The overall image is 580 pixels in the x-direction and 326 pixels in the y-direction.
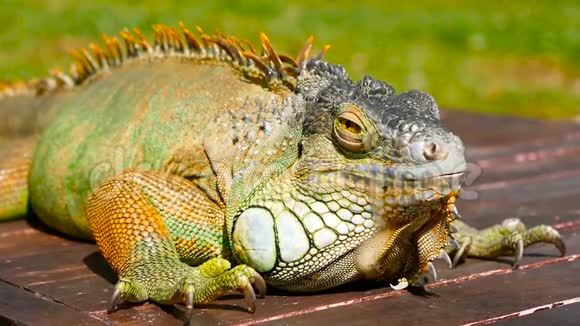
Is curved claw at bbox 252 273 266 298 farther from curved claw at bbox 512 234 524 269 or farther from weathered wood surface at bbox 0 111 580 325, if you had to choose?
curved claw at bbox 512 234 524 269

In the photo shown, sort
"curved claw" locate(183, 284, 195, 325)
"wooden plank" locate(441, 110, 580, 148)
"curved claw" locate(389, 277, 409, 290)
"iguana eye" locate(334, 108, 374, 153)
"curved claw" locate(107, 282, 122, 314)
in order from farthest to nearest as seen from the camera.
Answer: "wooden plank" locate(441, 110, 580, 148), "curved claw" locate(389, 277, 409, 290), "iguana eye" locate(334, 108, 374, 153), "curved claw" locate(107, 282, 122, 314), "curved claw" locate(183, 284, 195, 325)

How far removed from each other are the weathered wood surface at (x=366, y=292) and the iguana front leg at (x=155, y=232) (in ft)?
0.30

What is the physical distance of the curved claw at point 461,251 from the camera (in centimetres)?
432

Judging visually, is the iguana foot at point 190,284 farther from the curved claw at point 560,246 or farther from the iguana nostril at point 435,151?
the curved claw at point 560,246

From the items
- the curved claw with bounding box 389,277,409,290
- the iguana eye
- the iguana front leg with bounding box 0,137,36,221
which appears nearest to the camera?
the iguana eye

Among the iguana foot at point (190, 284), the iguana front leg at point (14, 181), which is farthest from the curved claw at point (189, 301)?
the iguana front leg at point (14, 181)

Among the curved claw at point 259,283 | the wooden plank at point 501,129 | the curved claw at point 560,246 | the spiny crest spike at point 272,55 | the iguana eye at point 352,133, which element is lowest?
the curved claw at point 259,283

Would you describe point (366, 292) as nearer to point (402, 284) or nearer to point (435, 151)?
point (402, 284)

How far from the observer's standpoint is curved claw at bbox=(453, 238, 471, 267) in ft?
14.2

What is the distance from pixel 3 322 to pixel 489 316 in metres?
1.57

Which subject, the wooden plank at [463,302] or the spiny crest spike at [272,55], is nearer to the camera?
the wooden plank at [463,302]

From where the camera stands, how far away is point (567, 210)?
5.27 m

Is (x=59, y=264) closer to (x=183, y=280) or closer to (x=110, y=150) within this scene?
(x=110, y=150)

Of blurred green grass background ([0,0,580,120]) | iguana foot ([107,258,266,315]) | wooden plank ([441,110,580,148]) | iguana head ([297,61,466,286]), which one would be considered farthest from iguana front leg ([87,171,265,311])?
blurred green grass background ([0,0,580,120])
